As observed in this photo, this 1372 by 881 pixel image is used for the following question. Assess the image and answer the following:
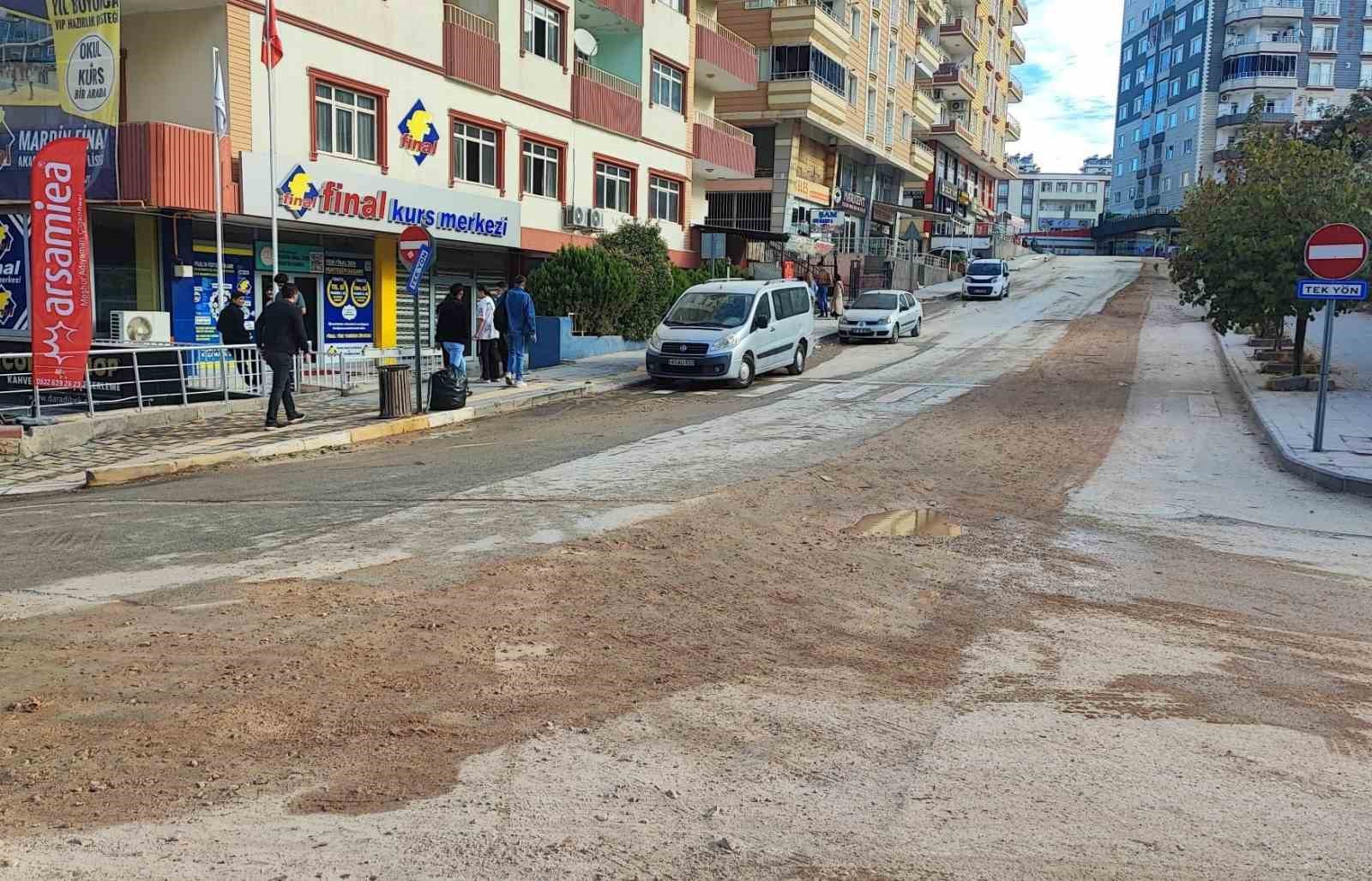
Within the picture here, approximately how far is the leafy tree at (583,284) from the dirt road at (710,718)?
16.8 meters

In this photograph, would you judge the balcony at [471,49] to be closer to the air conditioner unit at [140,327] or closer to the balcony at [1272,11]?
the air conditioner unit at [140,327]

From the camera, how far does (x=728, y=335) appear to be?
1947 centimetres

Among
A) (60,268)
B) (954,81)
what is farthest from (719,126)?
(954,81)

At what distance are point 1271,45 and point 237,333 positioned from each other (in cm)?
8376

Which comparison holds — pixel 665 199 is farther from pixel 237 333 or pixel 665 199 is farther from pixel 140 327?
pixel 237 333

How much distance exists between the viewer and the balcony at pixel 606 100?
2811cm

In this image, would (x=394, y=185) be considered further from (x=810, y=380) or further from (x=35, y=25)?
(x=810, y=380)

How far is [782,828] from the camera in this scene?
3625mm

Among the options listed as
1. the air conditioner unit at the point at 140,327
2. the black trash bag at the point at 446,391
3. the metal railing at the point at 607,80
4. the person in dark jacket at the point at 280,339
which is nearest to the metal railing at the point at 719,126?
the metal railing at the point at 607,80

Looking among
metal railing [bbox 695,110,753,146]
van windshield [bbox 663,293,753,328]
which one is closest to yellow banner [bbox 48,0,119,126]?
van windshield [bbox 663,293,753,328]

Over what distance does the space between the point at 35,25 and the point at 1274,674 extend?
20.2 m

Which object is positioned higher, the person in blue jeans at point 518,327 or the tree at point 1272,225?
the tree at point 1272,225

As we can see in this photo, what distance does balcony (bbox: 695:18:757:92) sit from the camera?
1359 inches

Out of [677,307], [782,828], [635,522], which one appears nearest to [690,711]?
[782,828]
